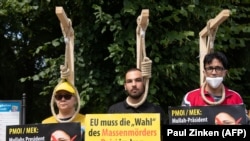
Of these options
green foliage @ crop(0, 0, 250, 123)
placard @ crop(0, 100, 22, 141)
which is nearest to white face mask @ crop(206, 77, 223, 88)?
green foliage @ crop(0, 0, 250, 123)

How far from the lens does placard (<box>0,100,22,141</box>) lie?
620cm

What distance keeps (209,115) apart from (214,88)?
1.02 feet

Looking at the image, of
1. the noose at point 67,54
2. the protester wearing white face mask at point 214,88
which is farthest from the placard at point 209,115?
the noose at point 67,54

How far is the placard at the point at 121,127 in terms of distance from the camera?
3.75 metres

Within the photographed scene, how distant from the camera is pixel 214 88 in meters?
4.17

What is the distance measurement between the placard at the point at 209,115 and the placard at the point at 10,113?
279cm

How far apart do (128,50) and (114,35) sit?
0.83 feet

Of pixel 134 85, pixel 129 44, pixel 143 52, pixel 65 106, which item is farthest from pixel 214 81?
pixel 129 44

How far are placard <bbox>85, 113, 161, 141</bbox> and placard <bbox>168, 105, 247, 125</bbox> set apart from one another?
0.27m

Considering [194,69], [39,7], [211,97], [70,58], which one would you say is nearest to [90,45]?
[39,7]

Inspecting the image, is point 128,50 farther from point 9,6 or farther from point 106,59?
point 9,6

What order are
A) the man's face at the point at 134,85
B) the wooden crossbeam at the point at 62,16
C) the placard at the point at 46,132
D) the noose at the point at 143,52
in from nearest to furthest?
the placard at the point at 46,132
the man's face at the point at 134,85
the noose at the point at 143,52
the wooden crossbeam at the point at 62,16

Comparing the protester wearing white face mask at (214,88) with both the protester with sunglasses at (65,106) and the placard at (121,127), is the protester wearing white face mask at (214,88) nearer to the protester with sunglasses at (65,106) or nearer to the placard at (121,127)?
the placard at (121,127)

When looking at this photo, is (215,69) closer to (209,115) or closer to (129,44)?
(209,115)
